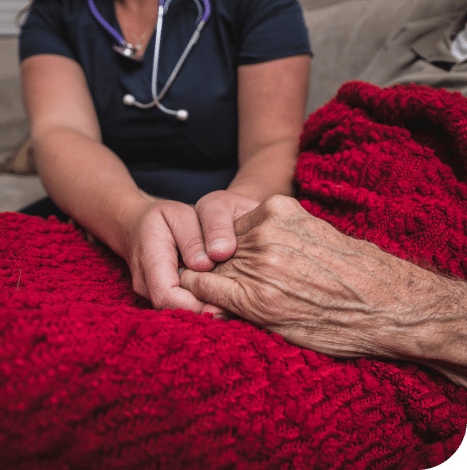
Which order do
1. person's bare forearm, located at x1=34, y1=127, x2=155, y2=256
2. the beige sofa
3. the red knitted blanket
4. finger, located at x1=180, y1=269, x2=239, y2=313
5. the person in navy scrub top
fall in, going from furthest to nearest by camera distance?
the beige sofa, the person in navy scrub top, person's bare forearm, located at x1=34, y1=127, x2=155, y2=256, finger, located at x1=180, y1=269, x2=239, y2=313, the red knitted blanket

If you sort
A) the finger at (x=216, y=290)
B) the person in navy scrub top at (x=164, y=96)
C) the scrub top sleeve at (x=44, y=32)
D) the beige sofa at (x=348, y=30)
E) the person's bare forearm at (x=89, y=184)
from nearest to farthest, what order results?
the finger at (x=216, y=290) → the person's bare forearm at (x=89, y=184) → the person in navy scrub top at (x=164, y=96) → the scrub top sleeve at (x=44, y=32) → the beige sofa at (x=348, y=30)

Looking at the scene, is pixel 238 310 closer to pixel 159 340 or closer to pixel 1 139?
pixel 159 340

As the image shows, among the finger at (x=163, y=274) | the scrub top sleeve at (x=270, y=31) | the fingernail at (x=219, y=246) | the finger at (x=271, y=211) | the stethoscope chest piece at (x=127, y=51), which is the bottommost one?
the finger at (x=163, y=274)

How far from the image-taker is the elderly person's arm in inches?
15.4

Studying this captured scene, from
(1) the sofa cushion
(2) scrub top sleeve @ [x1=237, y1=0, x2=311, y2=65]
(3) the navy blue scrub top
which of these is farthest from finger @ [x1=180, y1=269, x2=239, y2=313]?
(1) the sofa cushion

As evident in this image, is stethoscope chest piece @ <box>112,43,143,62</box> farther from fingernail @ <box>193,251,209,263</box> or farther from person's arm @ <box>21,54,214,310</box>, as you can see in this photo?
fingernail @ <box>193,251,209,263</box>

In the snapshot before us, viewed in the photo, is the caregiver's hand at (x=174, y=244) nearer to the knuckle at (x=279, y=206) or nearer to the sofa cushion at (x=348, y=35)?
the knuckle at (x=279, y=206)

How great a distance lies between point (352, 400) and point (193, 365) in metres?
0.19

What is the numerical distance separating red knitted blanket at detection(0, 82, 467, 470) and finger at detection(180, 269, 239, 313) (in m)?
0.03

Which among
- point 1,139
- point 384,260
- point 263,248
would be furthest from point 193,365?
point 1,139

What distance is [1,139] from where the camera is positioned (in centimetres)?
160

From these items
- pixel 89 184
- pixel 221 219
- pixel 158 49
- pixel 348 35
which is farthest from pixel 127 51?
pixel 348 35

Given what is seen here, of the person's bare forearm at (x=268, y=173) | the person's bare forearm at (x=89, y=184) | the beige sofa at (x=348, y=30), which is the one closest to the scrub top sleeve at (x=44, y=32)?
the person's bare forearm at (x=89, y=184)

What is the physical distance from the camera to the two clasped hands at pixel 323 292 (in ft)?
1.28
